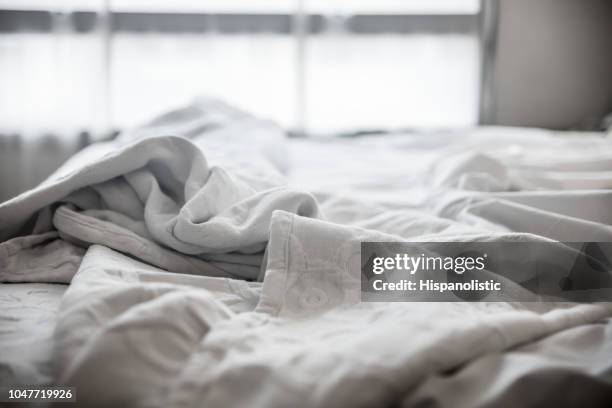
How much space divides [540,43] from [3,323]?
9.03ft

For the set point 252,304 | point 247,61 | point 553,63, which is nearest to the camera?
point 252,304

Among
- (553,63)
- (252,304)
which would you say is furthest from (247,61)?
(252,304)

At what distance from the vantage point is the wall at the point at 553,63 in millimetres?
2672

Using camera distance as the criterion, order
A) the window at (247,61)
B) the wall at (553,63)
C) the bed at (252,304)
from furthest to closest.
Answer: the wall at (553,63) < the window at (247,61) < the bed at (252,304)

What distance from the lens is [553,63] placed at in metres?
2.72

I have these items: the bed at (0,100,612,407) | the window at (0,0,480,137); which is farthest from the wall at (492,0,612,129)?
the bed at (0,100,612,407)

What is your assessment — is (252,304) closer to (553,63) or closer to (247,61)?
(247,61)

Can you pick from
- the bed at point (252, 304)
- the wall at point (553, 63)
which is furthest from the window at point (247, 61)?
the bed at point (252, 304)

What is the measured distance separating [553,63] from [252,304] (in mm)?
2596

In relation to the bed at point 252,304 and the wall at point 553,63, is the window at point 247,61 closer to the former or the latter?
the wall at point 553,63

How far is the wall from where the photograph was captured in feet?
8.77

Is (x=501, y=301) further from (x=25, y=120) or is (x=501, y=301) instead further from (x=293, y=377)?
(x=25, y=120)

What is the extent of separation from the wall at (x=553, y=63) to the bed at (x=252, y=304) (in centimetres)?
180

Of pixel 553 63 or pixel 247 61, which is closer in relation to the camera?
pixel 247 61
